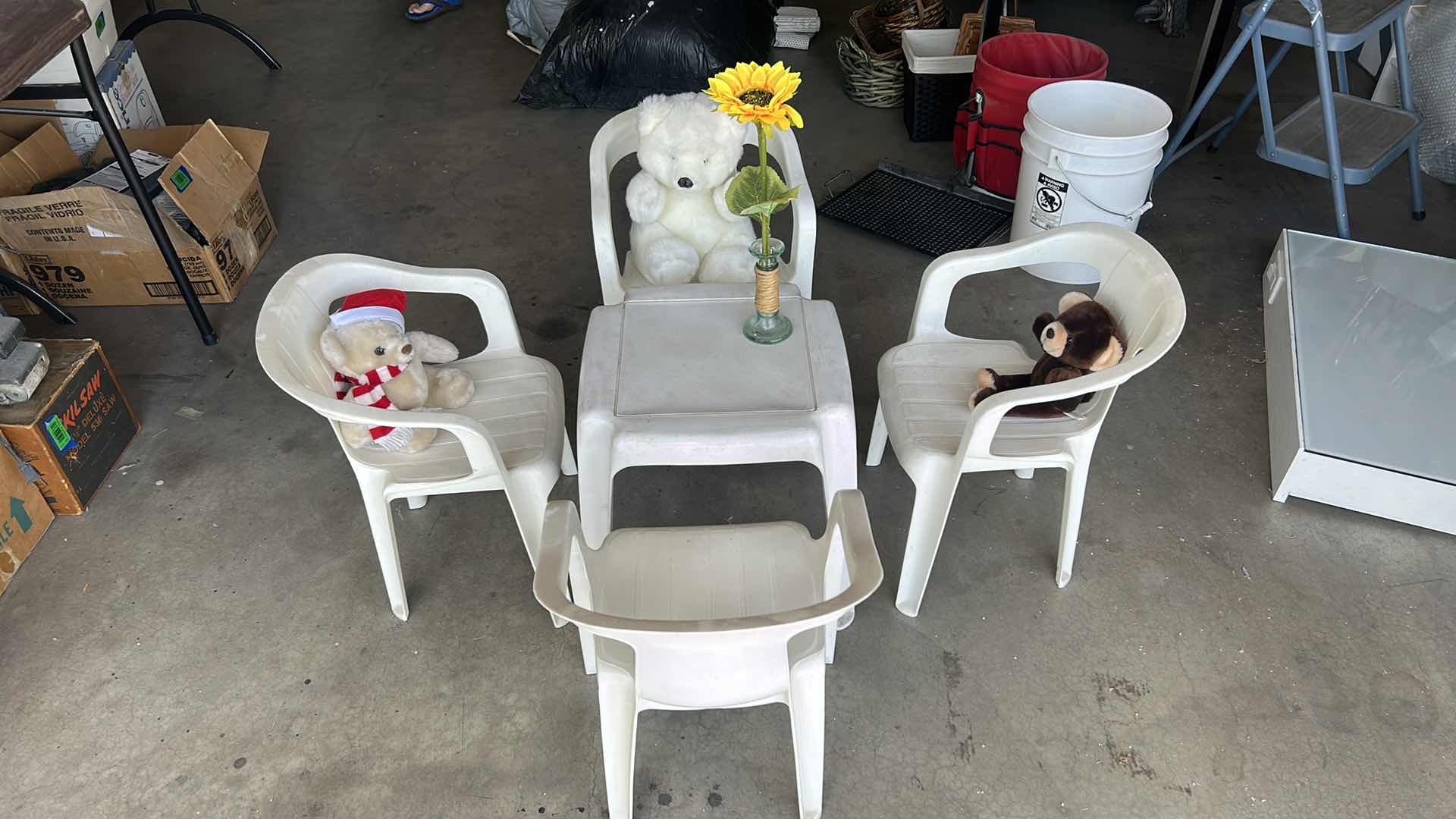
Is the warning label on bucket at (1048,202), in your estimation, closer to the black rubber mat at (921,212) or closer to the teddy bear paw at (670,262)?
the black rubber mat at (921,212)

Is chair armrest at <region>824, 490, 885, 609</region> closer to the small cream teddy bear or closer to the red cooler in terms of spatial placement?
the small cream teddy bear

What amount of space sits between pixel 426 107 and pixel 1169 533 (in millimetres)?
3628

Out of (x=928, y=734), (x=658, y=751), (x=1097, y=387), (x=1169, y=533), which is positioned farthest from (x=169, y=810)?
(x=1169, y=533)

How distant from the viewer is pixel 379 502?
197 centimetres

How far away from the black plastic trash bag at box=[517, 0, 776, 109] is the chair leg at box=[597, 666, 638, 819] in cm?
317

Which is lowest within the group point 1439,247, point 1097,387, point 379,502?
point 1439,247

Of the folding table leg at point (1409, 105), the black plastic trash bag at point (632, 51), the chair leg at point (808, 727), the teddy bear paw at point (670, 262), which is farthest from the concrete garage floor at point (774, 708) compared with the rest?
the black plastic trash bag at point (632, 51)

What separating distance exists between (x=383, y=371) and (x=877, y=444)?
48.3 inches

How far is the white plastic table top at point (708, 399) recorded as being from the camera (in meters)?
1.84

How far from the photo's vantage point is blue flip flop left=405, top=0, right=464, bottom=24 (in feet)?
Result: 16.9

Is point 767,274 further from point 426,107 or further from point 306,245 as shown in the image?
point 426,107

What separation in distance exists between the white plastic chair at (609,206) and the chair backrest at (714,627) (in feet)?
2.97

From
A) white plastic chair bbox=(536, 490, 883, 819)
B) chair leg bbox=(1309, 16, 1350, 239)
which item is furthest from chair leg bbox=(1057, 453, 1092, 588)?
chair leg bbox=(1309, 16, 1350, 239)

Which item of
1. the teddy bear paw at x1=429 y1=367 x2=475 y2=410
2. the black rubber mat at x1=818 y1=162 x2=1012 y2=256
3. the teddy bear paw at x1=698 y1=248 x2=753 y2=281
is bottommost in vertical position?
the black rubber mat at x1=818 y1=162 x2=1012 y2=256
